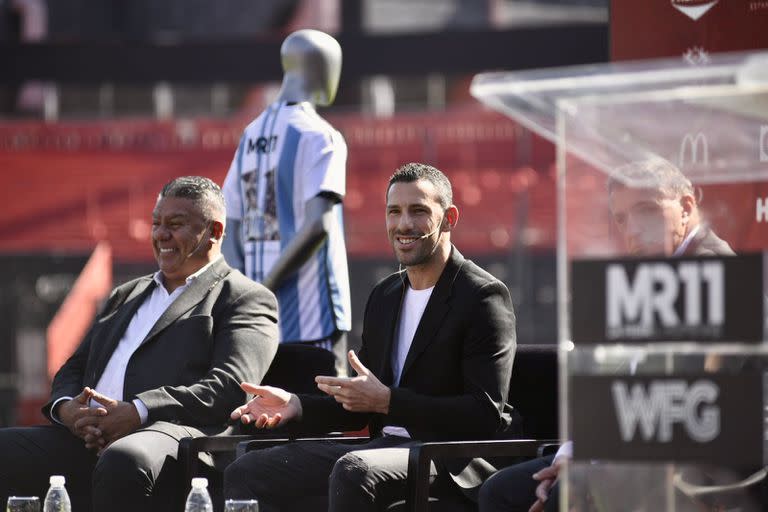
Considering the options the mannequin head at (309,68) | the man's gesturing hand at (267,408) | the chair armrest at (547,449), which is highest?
the mannequin head at (309,68)

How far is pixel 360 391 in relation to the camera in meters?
3.54

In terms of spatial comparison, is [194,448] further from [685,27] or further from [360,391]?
[685,27]

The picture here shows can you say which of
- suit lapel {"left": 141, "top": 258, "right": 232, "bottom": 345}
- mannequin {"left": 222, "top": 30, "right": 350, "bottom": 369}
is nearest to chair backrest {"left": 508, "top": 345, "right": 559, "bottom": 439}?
mannequin {"left": 222, "top": 30, "right": 350, "bottom": 369}

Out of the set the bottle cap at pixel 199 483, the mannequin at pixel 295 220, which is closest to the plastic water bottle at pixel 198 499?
the bottle cap at pixel 199 483

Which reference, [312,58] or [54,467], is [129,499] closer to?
[54,467]

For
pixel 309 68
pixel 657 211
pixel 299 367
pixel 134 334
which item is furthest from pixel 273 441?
pixel 657 211

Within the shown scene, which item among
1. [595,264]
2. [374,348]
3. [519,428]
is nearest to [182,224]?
[374,348]

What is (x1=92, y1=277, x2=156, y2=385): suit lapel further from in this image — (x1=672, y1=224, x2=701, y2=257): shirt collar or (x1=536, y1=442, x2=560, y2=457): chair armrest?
(x1=672, y1=224, x2=701, y2=257): shirt collar

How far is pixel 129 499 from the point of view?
370 cm

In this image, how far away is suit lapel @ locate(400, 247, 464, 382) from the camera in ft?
12.2

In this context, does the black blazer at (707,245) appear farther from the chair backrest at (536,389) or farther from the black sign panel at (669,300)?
the chair backrest at (536,389)

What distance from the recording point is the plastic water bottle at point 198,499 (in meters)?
3.53

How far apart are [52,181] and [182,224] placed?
31.7 ft

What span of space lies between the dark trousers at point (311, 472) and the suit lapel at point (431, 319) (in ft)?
0.78
